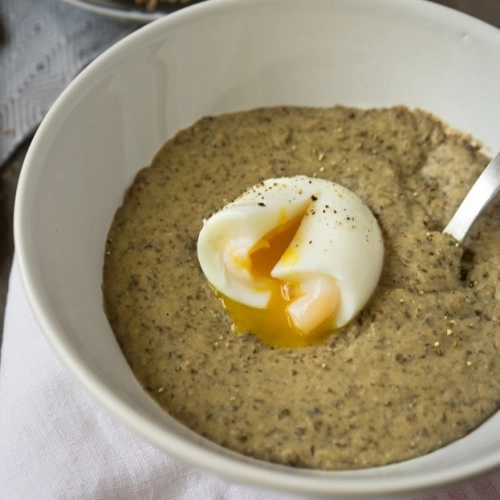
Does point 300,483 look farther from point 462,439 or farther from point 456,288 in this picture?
point 456,288

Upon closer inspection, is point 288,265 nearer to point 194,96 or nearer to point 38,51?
point 194,96

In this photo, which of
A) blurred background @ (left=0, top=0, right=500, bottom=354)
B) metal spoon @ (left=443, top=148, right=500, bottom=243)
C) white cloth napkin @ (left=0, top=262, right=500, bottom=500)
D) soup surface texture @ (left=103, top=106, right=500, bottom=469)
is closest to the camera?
soup surface texture @ (left=103, top=106, right=500, bottom=469)

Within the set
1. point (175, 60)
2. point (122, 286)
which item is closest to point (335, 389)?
point (122, 286)

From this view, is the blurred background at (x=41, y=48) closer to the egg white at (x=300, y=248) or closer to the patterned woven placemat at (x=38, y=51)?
the patterned woven placemat at (x=38, y=51)

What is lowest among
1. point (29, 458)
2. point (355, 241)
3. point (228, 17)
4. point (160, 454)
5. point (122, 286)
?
point (29, 458)

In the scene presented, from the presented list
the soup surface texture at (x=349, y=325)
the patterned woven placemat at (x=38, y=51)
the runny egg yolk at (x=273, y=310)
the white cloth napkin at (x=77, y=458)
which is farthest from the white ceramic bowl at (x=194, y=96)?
the patterned woven placemat at (x=38, y=51)

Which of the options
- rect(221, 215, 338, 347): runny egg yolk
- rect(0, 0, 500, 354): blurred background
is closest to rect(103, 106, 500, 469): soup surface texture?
rect(221, 215, 338, 347): runny egg yolk

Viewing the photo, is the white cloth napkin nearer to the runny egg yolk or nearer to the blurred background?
the runny egg yolk

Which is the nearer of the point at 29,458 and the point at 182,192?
the point at 29,458
